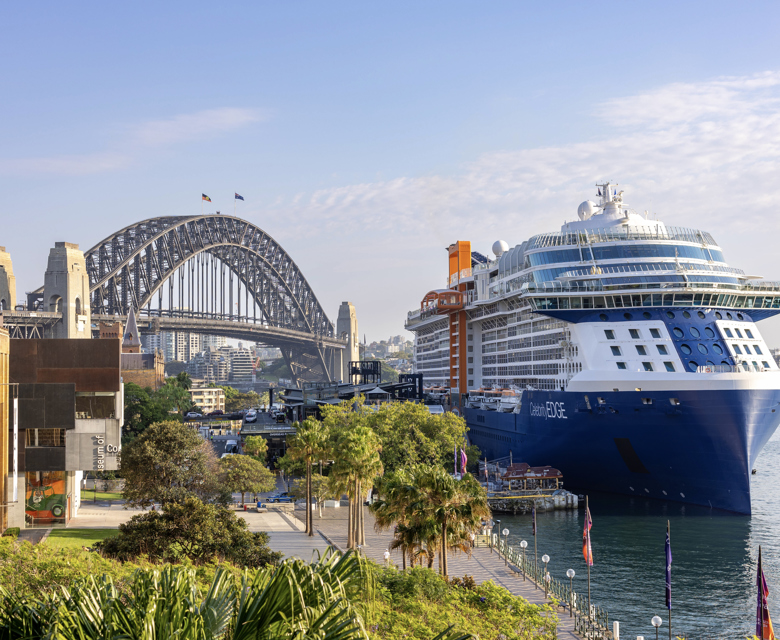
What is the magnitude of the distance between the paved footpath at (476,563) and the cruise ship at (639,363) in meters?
15.6

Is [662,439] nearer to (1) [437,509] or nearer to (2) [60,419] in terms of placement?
(1) [437,509]

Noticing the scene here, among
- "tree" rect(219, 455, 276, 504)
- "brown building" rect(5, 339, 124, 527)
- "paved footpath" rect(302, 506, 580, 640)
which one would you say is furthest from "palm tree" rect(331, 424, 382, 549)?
"tree" rect(219, 455, 276, 504)

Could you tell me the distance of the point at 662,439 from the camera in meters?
53.4

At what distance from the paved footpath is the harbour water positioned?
9.41ft

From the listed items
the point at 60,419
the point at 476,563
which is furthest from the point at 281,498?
the point at 476,563

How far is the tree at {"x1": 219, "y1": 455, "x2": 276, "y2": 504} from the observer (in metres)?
61.4

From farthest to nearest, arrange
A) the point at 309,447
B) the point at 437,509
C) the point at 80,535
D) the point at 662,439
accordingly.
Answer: the point at 662,439 → the point at 309,447 → the point at 80,535 → the point at 437,509

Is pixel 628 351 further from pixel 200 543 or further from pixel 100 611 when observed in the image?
pixel 100 611

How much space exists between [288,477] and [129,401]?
33235 millimetres

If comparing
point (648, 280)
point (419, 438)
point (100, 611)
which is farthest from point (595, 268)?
point (100, 611)

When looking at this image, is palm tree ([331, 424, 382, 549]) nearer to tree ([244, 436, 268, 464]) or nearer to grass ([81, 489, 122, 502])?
grass ([81, 489, 122, 502])

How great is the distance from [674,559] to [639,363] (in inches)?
601

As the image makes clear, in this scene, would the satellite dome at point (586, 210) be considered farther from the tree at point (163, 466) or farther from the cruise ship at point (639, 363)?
the tree at point (163, 466)

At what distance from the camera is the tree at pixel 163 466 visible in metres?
49.6
